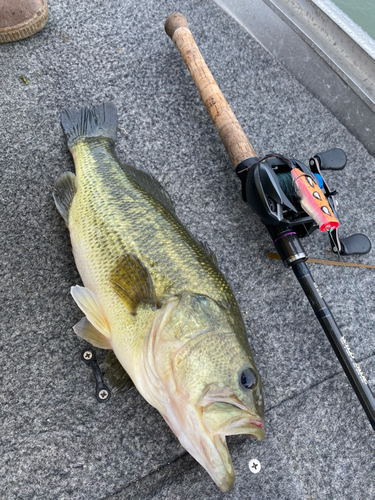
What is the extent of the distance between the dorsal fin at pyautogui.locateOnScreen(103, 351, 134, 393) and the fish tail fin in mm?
778

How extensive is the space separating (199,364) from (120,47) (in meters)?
1.47

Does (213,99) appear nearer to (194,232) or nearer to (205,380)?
(194,232)

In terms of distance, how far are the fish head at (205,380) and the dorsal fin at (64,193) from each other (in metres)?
0.53

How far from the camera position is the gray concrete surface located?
3.84 ft

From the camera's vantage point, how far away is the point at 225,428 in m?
0.87

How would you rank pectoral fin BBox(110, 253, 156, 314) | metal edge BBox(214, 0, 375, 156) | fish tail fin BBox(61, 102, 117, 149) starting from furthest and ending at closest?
metal edge BBox(214, 0, 375, 156) < fish tail fin BBox(61, 102, 117, 149) < pectoral fin BBox(110, 253, 156, 314)

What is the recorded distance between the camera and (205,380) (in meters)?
0.90

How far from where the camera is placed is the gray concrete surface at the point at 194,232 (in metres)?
1.17

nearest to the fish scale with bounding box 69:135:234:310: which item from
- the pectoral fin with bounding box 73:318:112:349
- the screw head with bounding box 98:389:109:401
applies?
the pectoral fin with bounding box 73:318:112:349

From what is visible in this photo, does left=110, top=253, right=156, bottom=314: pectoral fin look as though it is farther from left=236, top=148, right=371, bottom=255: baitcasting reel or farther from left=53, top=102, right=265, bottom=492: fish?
left=236, top=148, right=371, bottom=255: baitcasting reel

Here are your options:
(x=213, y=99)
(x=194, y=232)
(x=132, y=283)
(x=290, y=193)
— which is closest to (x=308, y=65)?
(x=213, y=99)

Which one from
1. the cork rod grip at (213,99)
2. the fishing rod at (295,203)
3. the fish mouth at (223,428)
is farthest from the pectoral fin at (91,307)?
the cork rod grip at (213,99)

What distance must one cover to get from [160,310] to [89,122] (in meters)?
0.80

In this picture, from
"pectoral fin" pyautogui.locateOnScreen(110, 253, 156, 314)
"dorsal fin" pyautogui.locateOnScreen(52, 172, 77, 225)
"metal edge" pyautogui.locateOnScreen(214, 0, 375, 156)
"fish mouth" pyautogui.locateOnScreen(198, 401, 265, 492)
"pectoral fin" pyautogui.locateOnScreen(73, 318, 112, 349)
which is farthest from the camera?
"metal edge" pyautogui.locateOnScreen(214, 0, 375, 156)
